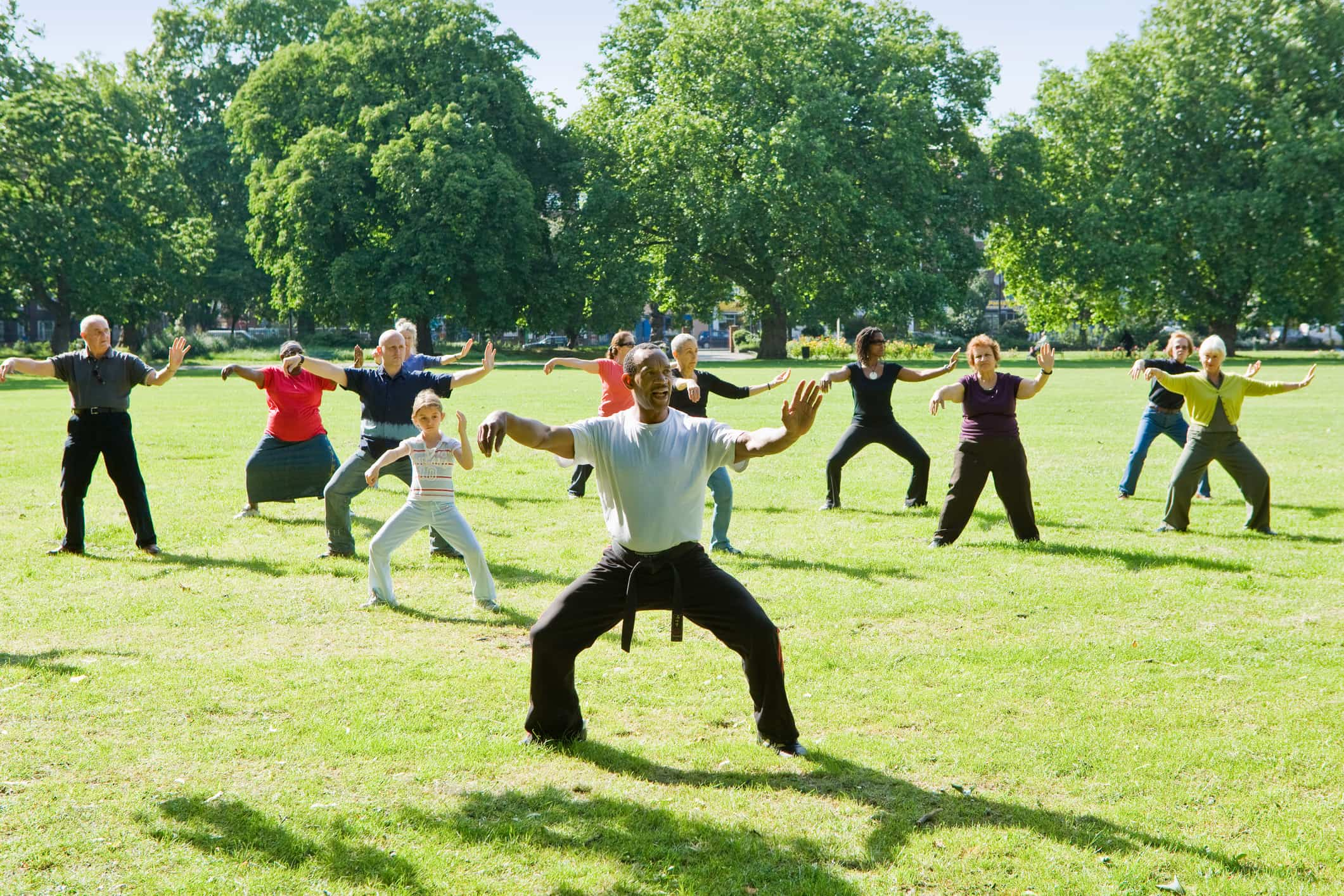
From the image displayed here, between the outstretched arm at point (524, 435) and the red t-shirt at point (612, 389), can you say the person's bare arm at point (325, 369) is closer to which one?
the red t-shirt at point (612, 389)

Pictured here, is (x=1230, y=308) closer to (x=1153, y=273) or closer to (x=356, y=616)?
(x=1153, y=273)

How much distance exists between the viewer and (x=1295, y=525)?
12188 millimetres

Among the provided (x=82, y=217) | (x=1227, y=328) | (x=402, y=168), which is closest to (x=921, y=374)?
(x=402, y=168)

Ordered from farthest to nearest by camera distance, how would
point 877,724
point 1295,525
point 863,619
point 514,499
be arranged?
point 514,499
point 1295,525
point 863,619
point 877,724

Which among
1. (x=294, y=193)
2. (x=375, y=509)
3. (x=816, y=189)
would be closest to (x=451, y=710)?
(x=375, y=509)

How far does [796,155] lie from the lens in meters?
49.4

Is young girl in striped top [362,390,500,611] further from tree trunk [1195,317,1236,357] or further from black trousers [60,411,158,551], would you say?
tree trunk [1195,317,1236,357]

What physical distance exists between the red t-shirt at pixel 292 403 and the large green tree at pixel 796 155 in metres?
38.9

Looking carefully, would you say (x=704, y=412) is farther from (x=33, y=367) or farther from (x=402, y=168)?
(x=402, y=168)

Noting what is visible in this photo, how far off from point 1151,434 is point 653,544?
1042 cm

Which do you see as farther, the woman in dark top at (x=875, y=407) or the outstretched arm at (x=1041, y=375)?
the woman in dark top at (x=875, y=407)

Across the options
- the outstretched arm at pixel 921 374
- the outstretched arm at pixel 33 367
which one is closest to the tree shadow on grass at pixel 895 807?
the outstretched arm at pixel 33 367

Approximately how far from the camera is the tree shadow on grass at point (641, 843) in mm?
4441

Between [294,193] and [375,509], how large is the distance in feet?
138
